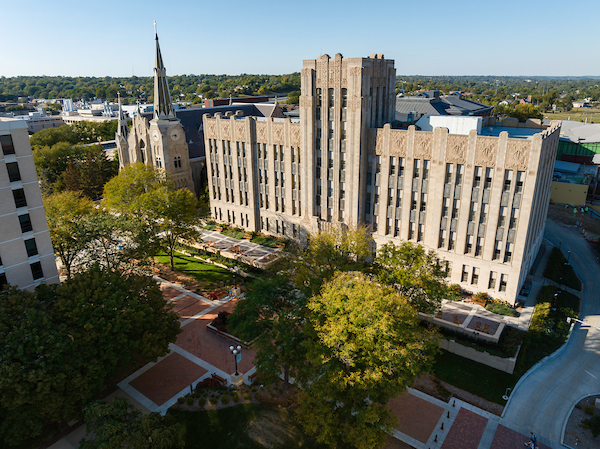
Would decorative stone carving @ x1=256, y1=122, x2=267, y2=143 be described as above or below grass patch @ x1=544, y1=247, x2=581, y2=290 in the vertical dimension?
above

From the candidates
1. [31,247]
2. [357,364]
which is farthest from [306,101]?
[357,364]

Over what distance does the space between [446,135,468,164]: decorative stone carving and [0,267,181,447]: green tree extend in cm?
3711

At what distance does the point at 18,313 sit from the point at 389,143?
44803 mm

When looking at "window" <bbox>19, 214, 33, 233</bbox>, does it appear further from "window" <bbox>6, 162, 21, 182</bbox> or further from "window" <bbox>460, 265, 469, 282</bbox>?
"window" <bbox>460, 265, 469, 282</bbox>

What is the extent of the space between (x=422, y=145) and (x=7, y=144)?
148 ft

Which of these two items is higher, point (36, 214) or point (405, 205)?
point (36, 214)

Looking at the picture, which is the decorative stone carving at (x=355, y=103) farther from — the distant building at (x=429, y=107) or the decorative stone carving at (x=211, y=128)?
the decorative stone carving at (x=211, y=128)

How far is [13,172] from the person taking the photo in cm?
3628

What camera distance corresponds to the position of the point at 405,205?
2116 inches

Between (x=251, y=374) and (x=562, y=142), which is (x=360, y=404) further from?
(x=562, y=142)

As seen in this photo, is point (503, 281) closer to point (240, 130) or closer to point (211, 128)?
point (240, 130)

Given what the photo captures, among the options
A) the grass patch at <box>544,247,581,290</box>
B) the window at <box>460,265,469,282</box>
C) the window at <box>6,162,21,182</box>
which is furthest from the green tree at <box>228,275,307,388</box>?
the grass patch at <box>544,247,581,290</box>

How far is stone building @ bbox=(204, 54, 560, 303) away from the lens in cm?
4666

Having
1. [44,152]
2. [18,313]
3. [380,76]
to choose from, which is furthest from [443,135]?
[44,152]
